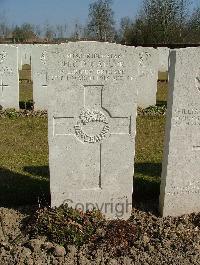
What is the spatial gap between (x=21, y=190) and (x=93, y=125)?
178 cm

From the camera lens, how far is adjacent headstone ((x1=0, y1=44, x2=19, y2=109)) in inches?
402

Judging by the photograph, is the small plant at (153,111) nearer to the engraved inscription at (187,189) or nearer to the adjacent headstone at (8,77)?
the adjacent headstone at (8,77)

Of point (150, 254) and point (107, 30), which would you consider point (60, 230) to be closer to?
point (150, 254)

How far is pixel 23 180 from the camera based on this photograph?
591cm

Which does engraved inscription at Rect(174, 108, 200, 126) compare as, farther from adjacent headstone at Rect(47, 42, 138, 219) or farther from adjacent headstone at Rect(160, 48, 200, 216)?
adjacent headstone at Rect(47, 42, 138, 219)

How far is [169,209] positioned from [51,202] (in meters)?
1.49

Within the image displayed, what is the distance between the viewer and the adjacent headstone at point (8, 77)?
1022 cm

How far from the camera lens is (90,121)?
4.40 metres

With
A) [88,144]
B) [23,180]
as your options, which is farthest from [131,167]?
[23,180]

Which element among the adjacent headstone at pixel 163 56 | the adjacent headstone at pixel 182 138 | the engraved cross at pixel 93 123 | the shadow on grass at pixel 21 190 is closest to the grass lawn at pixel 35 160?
the shadow on grass at pixel 21 190

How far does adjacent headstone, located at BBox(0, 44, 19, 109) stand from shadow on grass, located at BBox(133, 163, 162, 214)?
204 inches

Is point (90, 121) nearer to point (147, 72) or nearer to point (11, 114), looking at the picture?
point (11, 114)

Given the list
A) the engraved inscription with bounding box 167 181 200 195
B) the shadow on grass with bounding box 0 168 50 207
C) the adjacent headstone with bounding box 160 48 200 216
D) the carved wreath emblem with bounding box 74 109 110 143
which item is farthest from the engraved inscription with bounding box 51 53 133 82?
the shadow on grass with bounding box 0 168 50 207

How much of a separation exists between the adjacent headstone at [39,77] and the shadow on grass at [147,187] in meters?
4.75
